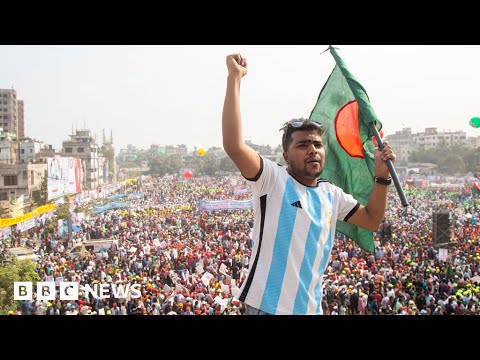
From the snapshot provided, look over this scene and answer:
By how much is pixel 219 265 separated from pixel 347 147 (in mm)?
5780

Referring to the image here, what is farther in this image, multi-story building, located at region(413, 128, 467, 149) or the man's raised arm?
multi-story building, located at region(413, 128, 467, 149)

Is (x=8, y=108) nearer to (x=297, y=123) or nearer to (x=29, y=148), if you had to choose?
(x=29, y=148)

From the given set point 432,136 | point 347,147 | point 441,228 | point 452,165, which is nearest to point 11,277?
point 441,228

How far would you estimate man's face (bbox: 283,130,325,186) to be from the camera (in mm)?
1309

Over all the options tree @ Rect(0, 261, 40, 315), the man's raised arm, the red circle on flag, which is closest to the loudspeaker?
tree @ Rect(0, 261, 40, 315)

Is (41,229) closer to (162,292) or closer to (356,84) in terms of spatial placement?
(162,292)

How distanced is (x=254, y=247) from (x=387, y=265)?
6234mm

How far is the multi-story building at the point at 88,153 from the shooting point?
18580mm

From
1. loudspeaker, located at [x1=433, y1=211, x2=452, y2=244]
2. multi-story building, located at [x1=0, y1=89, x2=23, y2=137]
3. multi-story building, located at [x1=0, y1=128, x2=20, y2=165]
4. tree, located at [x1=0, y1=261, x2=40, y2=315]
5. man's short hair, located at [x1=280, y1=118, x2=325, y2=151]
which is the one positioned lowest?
tree, located at [x1=0, y1=261, x2=40, y2=315]

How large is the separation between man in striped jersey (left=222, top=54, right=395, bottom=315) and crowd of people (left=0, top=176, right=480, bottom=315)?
3.36 meters

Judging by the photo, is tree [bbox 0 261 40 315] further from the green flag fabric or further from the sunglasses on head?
the sunglasses on head

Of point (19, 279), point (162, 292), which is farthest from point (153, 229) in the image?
point (162, 292)

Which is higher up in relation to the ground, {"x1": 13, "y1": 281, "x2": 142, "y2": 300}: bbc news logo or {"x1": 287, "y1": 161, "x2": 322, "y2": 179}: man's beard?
{"x1": 287, "y1": 161, "x2": 322, "y2": 179}: man's beard

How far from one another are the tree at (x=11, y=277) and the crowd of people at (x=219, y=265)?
17cm
